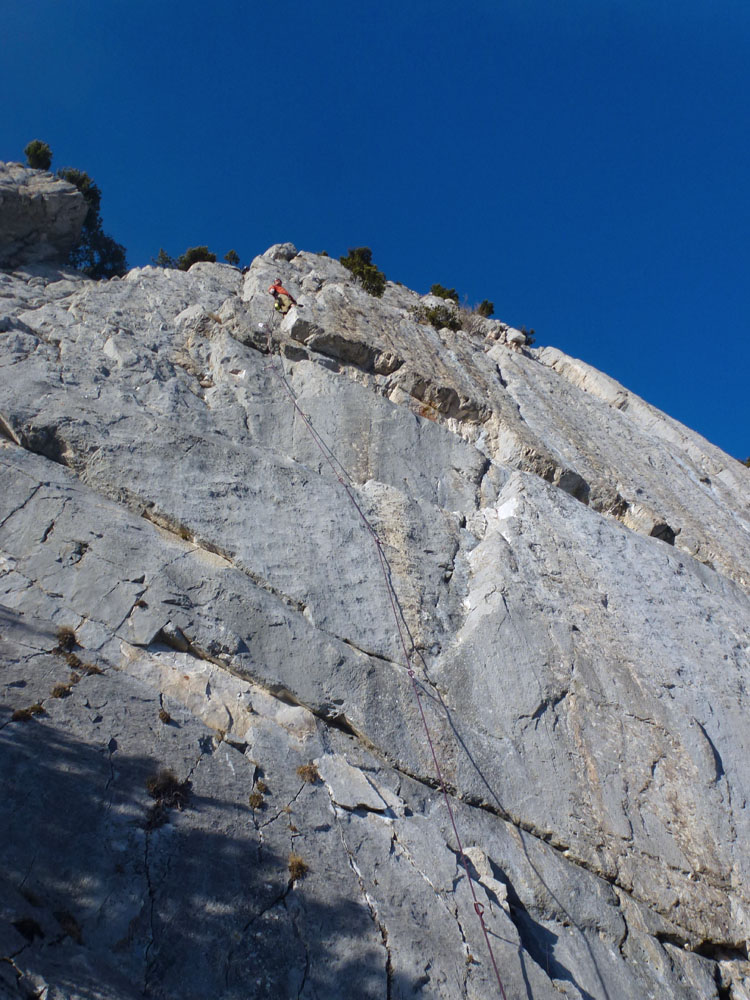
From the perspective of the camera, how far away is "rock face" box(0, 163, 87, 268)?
17.9m

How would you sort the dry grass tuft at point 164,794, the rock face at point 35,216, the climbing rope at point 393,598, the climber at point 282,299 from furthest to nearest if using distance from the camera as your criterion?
1. the rock face at point 35,216
2. the climber at point 282,299
3. the climbing rope at point 393,598
4. the dry grass tuft at point 164,794

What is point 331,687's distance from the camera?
8672 millimetres

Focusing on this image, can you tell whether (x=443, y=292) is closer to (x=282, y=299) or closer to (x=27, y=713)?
(x=282, y=299)

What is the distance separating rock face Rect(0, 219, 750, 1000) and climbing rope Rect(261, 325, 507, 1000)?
0.24 ft

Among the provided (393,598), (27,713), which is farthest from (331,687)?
(27,713)

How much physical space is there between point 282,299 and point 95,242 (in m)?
14.8

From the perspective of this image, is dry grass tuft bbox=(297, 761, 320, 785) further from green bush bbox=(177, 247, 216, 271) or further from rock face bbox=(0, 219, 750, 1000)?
green bush bbox=(177, 247, 216, 271)

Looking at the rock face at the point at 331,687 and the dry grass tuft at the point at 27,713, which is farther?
the dry grass tuft at the point at 27,713

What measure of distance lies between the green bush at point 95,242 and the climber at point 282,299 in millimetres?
12919

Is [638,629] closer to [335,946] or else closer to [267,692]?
[267,692]

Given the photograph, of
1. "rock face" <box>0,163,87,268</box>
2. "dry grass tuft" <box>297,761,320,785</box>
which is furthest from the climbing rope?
"rock face" <box>0,163,87,268</box>

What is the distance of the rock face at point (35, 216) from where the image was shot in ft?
58.9

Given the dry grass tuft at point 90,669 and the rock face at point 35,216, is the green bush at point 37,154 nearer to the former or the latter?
the rock face at point 35,216

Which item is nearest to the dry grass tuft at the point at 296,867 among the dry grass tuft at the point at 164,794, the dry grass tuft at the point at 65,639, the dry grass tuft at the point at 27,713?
the dry grass tuft at the point at 164,794
